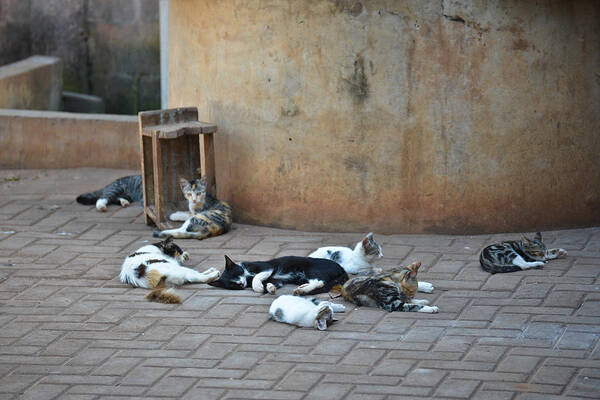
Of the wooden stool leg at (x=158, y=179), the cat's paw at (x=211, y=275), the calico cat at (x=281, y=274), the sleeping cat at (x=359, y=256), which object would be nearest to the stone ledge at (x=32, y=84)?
the wooden stool leg at (x=158, y=179)

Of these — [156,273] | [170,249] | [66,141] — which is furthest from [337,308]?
[66,141]

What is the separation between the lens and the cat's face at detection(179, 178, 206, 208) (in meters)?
8.54

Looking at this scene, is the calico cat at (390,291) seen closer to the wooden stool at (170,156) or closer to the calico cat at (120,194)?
the wooden stool at (170,156)

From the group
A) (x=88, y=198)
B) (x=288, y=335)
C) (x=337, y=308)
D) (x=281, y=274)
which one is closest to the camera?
(x=288, y=335)

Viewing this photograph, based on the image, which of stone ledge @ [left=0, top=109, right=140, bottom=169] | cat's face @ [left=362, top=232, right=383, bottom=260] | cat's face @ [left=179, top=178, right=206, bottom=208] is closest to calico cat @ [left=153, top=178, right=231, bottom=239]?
cat's face @ [left=179, top=178, right=206, bottom=208]

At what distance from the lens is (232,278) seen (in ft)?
23.1

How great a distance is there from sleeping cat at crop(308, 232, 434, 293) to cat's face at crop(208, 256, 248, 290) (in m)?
0.69

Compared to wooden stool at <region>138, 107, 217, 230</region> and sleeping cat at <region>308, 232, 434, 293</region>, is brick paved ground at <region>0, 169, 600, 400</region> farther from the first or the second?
wooden stool at <region>138, 107, 217, 230</region>

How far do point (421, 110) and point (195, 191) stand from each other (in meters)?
2.21

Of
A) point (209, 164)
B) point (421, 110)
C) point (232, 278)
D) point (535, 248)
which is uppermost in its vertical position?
point (421, 110)

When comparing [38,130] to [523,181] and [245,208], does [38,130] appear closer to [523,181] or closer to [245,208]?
[245,208]

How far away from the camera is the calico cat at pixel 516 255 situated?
7.31 meters

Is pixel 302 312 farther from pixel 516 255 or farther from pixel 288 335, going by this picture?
pixel 516 255

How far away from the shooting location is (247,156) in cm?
881
